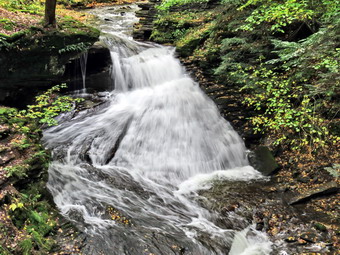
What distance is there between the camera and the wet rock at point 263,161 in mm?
7684

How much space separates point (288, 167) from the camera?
7535mm

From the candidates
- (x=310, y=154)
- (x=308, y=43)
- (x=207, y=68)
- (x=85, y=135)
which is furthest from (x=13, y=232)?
(x=207, y=68)

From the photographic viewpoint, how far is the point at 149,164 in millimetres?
7906

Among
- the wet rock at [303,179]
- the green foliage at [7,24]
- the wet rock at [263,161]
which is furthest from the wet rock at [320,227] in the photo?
the green foliage at [7,24]

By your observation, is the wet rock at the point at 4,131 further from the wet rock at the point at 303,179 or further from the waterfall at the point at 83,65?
the wet rock at the point at 303,179

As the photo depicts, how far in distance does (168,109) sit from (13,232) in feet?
22.4

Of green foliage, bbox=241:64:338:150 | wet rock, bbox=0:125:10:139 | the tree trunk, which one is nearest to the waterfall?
the tree trunk

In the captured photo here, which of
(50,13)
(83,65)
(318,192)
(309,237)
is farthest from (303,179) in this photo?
(50,13)

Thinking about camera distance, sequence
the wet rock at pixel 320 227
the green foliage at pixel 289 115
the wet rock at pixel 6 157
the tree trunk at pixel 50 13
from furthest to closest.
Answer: the tree trunk at pixel 50 13, the green foliage at pixel 289 115, the wet rock at pixel 320 227, the wet rock at pixel 6 157

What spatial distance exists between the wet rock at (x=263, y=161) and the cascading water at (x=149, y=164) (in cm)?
27

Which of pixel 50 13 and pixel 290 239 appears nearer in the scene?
pixel 290 239

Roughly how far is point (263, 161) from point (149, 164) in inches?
147

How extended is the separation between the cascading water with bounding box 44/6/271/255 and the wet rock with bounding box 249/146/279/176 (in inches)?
10.6

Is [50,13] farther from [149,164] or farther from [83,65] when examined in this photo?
[149,164]
